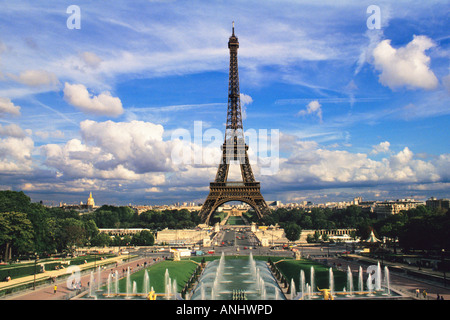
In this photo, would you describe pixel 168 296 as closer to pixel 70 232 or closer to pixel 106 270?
pixel 106 270

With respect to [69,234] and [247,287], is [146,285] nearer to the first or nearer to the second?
[247,287]

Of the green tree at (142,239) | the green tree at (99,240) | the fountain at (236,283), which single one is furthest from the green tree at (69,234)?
the fountain at (236,283)

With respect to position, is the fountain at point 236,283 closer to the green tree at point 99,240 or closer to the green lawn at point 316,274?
the green lawn at point 316,274

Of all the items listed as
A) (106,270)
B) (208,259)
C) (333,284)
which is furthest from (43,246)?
(333,284)

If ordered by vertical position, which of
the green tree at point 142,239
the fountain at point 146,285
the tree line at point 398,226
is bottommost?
the green tree at point 142,239

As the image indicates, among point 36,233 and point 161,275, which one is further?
point 36,233

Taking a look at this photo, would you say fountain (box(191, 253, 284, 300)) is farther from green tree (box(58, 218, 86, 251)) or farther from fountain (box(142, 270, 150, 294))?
green tree (box(58, 218, 86, 251))

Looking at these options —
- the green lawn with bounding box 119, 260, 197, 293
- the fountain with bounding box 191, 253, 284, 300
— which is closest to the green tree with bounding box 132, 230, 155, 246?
the green lawn with bounding box 119, 260, 197, 293

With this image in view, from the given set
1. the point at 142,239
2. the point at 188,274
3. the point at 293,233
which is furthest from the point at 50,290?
the point at 293,233

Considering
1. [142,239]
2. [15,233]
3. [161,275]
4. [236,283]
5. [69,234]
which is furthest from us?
[142,239]
